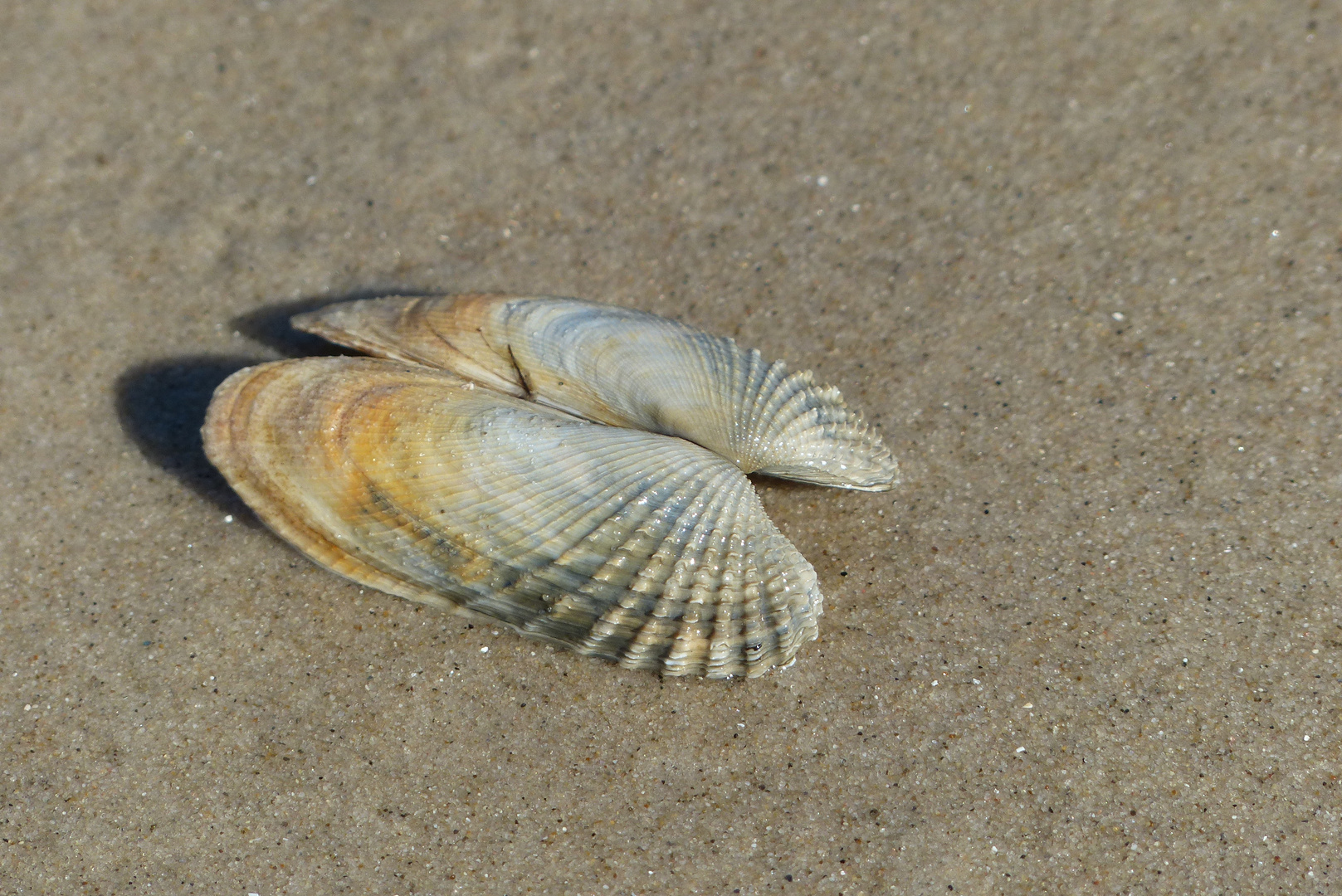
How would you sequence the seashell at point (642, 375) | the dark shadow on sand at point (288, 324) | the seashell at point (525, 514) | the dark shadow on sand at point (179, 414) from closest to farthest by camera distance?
the seashell at point (525, 514) < the seashell at point (642, 375) < the dark shadow on sand at point (179, 414) < the dark shadow on sand at point (288, 324)

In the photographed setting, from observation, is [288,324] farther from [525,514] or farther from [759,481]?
[759,481]

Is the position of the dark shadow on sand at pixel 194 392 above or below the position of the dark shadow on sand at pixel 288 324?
below

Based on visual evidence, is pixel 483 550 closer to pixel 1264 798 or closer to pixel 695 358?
pixel 695 358

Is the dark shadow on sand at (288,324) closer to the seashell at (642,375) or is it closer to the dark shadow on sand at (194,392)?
the dark shadow on sand at (194,392)

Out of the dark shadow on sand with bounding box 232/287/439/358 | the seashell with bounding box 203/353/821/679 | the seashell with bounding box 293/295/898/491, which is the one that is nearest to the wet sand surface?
the dark shadow on sand with bounding box 232/287/439/358

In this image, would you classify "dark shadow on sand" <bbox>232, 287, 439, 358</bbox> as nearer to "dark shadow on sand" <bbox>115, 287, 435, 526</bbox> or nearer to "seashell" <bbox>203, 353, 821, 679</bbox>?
"dark shadow on sand" <bbox>115, 287, 435, 526</bbox>

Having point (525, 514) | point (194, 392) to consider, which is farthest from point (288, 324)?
point (525, 514)

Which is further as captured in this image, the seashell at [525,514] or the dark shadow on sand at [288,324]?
the dark shadow on sand at [288,324]

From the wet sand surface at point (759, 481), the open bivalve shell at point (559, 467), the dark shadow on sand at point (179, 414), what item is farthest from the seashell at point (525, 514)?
the dark shadow on sand at point (179, 414)

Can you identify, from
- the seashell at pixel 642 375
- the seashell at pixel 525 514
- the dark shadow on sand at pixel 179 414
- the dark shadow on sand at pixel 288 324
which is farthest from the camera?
the dark shadow on sand at pixel 288 324
